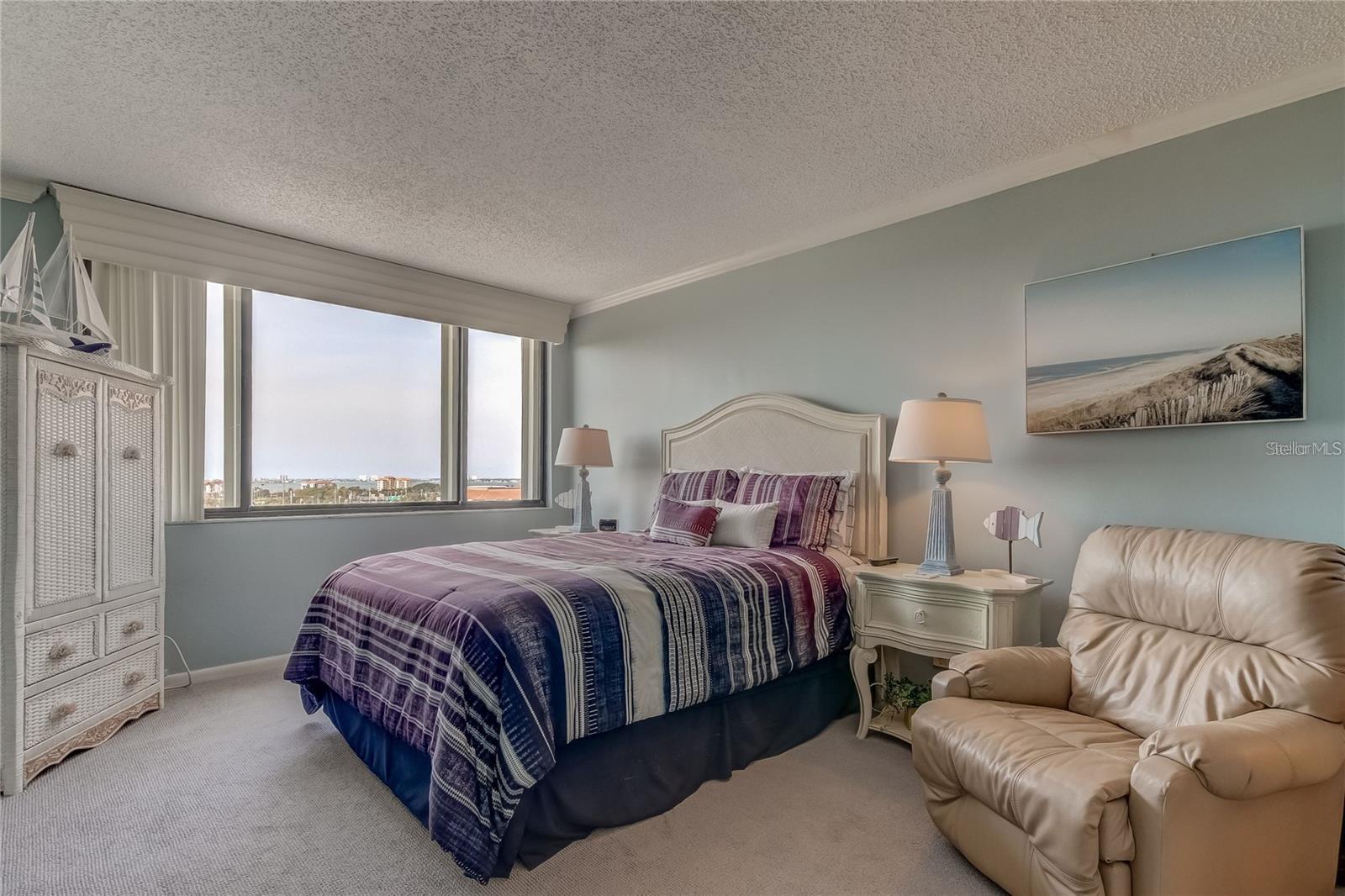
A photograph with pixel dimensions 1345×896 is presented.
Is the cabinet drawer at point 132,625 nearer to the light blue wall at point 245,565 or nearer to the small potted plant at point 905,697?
the light blue wall at point 245,565

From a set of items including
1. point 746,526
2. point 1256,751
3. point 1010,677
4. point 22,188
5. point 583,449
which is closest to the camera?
point 1256,751

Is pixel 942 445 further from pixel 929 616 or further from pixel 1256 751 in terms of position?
pixel 1256 751

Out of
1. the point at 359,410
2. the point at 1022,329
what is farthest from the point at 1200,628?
the point at 359,410

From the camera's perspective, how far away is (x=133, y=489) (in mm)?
2996

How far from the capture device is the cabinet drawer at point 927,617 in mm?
2467

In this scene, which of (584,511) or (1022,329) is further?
(584,511)

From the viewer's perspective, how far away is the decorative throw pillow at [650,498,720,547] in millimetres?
3275

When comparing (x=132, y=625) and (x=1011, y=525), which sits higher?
(x=1011, y=525)

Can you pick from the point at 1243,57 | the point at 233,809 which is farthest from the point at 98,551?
the point at 1243,57

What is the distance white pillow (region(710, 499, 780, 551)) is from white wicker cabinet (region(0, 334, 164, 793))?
271 cm

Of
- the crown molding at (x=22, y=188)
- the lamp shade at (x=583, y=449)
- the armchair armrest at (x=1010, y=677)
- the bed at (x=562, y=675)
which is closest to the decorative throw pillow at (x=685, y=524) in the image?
the bed at (x=562, y=675)

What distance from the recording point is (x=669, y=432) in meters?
4.50

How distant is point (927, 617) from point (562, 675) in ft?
4.92

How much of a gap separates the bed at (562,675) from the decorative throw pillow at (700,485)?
2.08 feet
